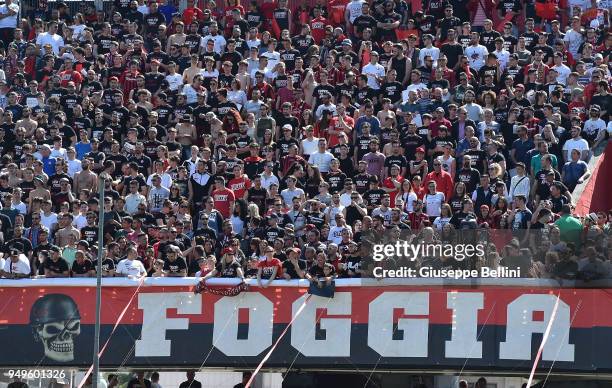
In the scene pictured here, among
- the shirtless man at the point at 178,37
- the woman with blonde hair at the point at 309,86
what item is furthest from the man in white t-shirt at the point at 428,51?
the shirtless man at the point at 178,37

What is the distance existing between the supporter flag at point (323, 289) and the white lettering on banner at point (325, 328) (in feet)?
0.26

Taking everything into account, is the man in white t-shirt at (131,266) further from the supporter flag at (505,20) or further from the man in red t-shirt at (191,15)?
the supporter flag at (505,20)

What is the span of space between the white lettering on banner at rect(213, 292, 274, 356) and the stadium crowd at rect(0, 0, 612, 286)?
358 millimetres

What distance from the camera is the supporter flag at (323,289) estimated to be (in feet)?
65.9

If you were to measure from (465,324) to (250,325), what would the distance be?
2766 millimetres

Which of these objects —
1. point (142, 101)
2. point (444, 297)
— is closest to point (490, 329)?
point (444, 297)

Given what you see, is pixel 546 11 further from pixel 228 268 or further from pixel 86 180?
pixel 228 268

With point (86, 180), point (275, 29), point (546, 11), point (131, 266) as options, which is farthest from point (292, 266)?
point (546, 11)

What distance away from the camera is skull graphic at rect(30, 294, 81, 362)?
818 inches

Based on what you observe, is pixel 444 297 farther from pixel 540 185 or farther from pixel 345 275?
pixel 540 185

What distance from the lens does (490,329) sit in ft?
64.2

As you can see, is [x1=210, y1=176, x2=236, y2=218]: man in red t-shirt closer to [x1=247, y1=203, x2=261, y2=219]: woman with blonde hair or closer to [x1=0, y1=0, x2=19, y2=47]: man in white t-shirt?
[x1=247, y1=203, x2=261, y2=219]: woman with blonde hair

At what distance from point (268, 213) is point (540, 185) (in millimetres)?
3851

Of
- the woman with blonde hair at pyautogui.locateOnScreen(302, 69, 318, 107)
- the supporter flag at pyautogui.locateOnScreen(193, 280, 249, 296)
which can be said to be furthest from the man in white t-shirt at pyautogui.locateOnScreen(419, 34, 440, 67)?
the supporter flag at pyautogui.locateOnScreen(193, 280, 249, 296)
